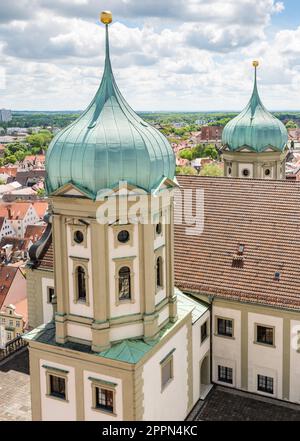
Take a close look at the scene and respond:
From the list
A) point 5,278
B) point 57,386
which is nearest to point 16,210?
point 5,278

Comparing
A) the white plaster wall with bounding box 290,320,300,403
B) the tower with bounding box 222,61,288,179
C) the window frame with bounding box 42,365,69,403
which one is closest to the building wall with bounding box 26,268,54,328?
the window frame with bounding box 42,365,69,403

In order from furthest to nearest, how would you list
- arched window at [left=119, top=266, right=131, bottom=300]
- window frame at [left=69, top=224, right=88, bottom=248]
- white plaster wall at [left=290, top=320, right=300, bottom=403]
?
white plaster wall at [left=290, top=320, right=300, bottom=403]
arched window at [left=119, top=266, right=131, bottom=300]
window frame at [left=69, top=224, right=88, bottom=248]

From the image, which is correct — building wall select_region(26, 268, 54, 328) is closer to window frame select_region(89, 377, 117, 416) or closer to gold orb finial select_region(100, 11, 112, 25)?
window frame select_region(89, 377, 117, 416)

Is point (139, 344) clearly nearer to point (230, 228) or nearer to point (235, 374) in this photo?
point (235, 374)

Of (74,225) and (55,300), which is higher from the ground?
(74,225)

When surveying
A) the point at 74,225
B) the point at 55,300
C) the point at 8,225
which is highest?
the point at 74,225

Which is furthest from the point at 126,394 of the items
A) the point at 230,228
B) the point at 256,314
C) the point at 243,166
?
the point at 243,166

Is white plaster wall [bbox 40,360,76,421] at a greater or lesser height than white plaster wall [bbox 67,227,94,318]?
lesser

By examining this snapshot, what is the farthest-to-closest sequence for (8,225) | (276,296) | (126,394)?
(8,225) < (276,296) < (126,394)

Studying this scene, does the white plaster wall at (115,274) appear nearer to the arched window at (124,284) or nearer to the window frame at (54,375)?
the arched window at (124,284)
